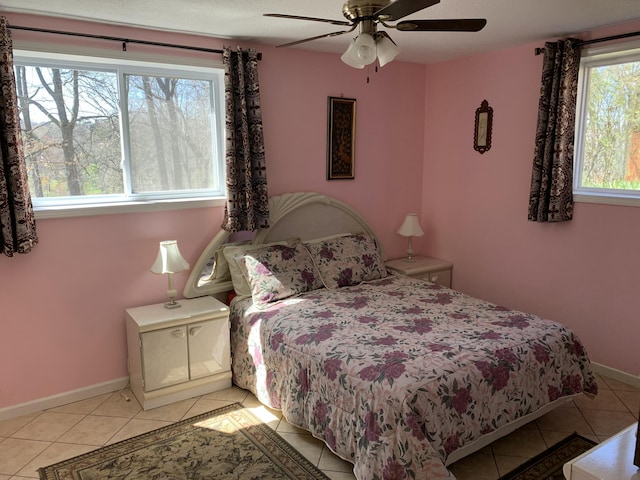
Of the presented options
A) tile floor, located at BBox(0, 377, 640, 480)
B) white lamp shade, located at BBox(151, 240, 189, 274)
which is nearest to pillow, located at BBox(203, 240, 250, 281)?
white lamp shade, located at BBox(151, 240, 189, 274)

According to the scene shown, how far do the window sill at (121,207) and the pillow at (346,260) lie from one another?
83 centimetres

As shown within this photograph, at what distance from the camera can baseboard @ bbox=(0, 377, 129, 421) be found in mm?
2996

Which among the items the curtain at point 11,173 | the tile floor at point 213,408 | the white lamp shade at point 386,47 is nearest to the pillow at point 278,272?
the tile floor at point 213,408

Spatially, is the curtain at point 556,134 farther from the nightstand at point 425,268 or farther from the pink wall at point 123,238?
Result: the pink wall at point 123,238

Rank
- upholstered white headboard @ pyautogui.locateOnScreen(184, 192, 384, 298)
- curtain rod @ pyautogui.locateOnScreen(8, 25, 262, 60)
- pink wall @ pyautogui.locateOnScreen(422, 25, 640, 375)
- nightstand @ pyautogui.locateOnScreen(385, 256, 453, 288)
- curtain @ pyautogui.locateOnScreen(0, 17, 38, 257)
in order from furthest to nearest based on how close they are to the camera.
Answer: nightstand @ pyautogui.locateOnScreen(385, 256, 453, 288) → upholstered white headboard @ pyautogui.locateOnScreen(184, 192, 384, 298) → pink wall @ pyautogui.locateOnScreen(422, 25, 640, 375) → curtain rod @ pyautogui.locateOnScreen(8, 25, 262, 60) → curtain @ pyautogui.locateOnScreen(0, 17, 38, 257)

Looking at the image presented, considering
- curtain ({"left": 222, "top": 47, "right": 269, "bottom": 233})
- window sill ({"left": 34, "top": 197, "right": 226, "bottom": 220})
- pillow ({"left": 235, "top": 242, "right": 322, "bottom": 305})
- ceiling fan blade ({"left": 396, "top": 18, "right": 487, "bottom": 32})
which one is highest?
ceiling fan blade ({"left": 396, "top": 18, "right": 487, "bottom": 32})

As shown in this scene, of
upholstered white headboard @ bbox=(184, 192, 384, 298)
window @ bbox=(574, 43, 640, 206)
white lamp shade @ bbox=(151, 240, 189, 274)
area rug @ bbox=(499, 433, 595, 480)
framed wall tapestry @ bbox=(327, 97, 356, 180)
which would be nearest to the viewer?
area rug @ bbox=(499, 433, 595, 480)

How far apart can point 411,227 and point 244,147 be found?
1.74m

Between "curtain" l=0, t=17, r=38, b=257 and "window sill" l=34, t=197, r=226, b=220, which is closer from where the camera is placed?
"curtain" l=0, t=17, r=38, b=257

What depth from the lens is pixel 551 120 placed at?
3.41 meters

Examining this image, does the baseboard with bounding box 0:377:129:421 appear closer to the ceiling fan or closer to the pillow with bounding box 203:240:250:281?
the pillow with bounding box 203:240:250:281

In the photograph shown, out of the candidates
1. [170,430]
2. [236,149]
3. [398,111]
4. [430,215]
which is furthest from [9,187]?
[430,215]

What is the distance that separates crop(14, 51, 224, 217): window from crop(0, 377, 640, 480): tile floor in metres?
1.29

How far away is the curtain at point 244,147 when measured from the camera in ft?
11.0
